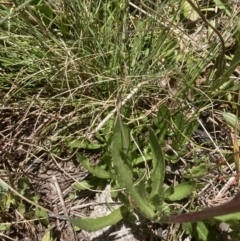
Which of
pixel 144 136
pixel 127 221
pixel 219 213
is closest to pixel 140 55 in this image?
pixel 144 136

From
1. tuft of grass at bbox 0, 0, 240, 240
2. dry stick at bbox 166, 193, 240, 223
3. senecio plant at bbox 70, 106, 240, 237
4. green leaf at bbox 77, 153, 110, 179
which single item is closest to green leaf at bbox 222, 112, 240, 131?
tuft of grass at bbox 0, 0, 240, 240

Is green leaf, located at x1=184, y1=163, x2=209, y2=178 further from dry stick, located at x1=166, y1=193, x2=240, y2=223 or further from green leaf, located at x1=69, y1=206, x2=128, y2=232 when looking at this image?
dry stick, located at x1=166, y1=193, x2=240, y2=223

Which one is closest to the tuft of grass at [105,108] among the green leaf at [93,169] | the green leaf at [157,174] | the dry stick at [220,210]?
the green leaf at [93,169]

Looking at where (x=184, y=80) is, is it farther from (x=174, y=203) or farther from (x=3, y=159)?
(x=3, y=159)

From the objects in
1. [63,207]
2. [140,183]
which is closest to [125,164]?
[140,183]

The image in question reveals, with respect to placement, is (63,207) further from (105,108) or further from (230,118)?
A: (230,118)

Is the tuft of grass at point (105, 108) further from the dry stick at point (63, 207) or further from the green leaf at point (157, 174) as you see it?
the green leaf at point (157, 174)
